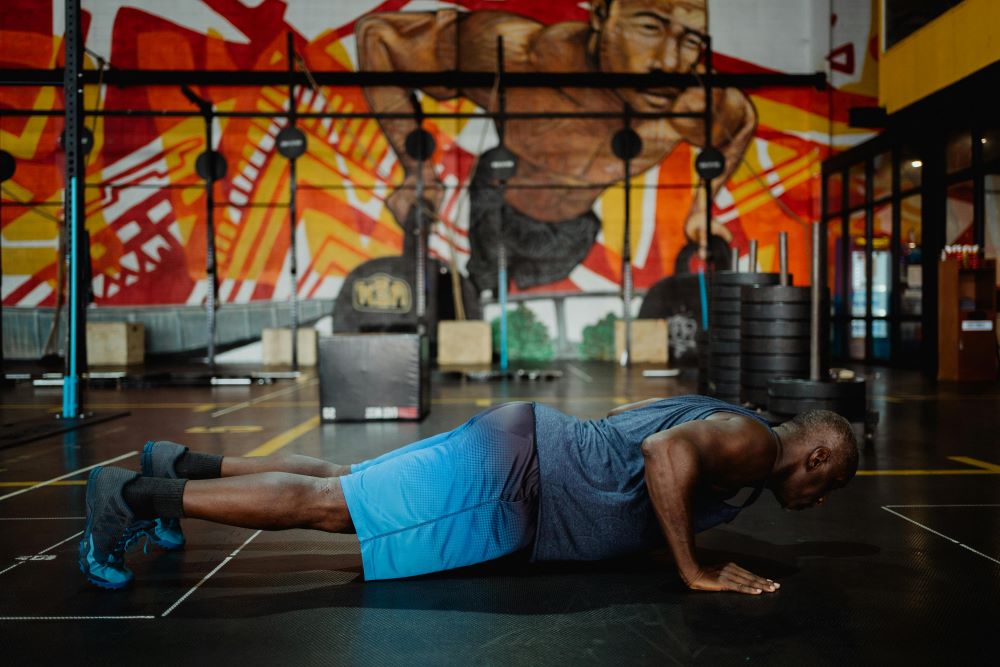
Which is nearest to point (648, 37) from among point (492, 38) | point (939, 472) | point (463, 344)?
point (492, 38)

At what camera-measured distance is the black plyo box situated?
5.40 metres

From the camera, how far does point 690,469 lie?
187 cm

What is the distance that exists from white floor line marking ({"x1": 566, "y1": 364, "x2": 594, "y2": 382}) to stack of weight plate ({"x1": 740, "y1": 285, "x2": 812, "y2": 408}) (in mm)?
3826

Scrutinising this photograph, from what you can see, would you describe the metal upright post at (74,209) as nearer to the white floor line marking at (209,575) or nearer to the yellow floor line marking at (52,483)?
the yellow floor line marking at (52,483)

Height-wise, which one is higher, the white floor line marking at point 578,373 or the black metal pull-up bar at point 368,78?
the black metal pull-up bar at point 368,78

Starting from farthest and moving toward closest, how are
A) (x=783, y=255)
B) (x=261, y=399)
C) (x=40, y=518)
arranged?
(x=261, y=399) < (x=783, y=255) < (x=40, y=518)

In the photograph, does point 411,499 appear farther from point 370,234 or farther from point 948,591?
point 370,234

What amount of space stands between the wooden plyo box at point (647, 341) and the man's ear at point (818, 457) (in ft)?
32.0

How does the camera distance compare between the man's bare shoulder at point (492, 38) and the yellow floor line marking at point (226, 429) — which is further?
the man's bare shoulder at point (492, 38)

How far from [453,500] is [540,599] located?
32 centimetres

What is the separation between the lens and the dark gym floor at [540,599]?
5.55 ft

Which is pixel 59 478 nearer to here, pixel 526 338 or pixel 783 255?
pixel 783 255

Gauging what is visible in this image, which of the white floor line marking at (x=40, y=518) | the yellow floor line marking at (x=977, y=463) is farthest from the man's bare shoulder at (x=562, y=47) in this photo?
the white floor line marking at (x=40, y=518)

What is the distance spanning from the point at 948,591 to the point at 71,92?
5.47 m
